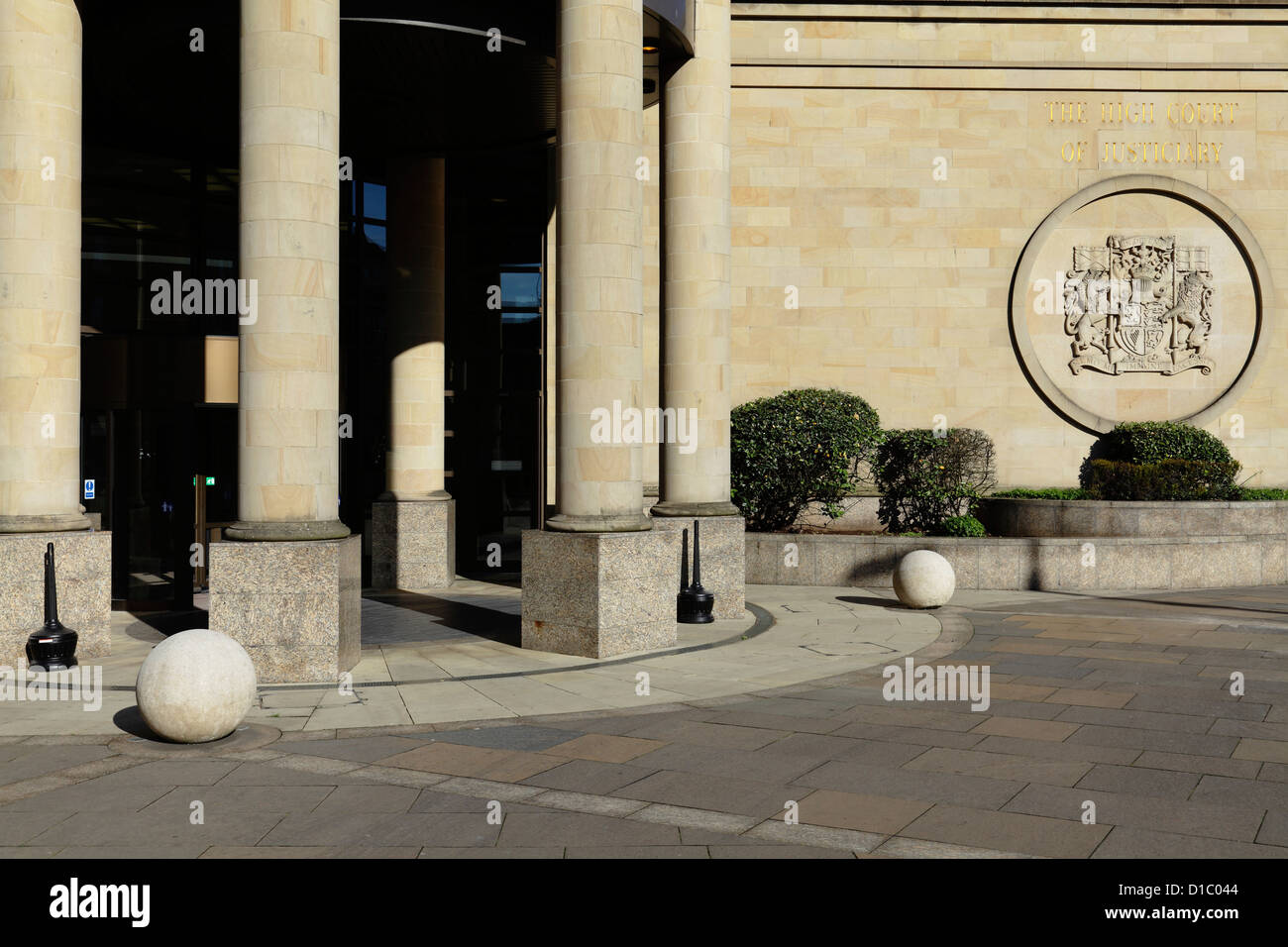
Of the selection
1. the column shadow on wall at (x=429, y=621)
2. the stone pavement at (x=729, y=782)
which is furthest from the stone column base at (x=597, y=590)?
the stone pavement at (x=729, y=782)

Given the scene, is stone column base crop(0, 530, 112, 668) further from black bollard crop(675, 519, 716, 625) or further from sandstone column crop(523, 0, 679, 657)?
black bollard crop(675, 519, 716, 625)

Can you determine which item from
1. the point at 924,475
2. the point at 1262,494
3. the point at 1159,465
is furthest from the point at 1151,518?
the point at 924,475

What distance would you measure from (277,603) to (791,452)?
1238 cm

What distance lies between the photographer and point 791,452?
75.3 ft

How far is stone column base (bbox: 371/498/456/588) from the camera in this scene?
22.0 m

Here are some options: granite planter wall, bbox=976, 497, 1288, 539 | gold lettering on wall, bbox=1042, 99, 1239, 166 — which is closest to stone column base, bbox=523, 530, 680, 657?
granite planter wall, bbox=976, 497, 1288, 539

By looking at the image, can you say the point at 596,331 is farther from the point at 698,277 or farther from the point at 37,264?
the point at 37,264

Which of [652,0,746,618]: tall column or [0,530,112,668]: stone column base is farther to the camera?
[652,0,746,618]: tall column

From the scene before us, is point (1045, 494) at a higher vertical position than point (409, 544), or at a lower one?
higher

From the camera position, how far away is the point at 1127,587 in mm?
22109

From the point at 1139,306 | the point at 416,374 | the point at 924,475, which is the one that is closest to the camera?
the point at 416,374

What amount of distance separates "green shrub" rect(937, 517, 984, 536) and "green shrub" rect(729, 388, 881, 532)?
2202 mm
